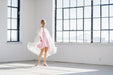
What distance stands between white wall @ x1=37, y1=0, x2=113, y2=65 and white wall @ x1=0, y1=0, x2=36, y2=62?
0.31 meters

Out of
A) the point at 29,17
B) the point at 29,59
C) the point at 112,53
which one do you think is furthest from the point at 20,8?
the point at 112,53

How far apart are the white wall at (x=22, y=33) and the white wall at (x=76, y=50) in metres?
0.31

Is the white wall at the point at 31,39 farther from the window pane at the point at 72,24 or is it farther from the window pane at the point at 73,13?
the window pane at the point at 73,13

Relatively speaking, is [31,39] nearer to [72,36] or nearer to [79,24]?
[72,36]

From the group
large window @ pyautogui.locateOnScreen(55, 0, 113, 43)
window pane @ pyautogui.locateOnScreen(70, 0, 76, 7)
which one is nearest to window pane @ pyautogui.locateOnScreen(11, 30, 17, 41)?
large window @ pyautogui.locateOnScreen(55, 0, 113, 43)

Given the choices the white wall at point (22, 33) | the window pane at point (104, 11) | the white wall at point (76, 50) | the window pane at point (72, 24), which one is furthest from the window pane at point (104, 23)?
the white wall at point (22, 33)

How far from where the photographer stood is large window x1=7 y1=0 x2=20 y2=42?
8.05 metres

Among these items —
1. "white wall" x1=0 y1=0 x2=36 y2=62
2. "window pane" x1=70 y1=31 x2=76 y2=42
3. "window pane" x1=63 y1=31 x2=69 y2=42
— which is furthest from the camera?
"window pane" x1=63 y1=31 x2=69 y2=42

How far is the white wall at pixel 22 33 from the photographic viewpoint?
770 centimetres

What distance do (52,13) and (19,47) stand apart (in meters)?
1.72

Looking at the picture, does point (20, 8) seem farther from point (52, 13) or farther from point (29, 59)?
point (29, 59)

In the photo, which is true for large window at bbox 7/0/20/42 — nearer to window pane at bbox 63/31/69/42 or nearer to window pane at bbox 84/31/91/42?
window pane at bbox 63/31/69/42

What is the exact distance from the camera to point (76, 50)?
7.65 m

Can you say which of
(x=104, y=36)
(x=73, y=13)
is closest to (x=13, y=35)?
(x=73, y=13)
